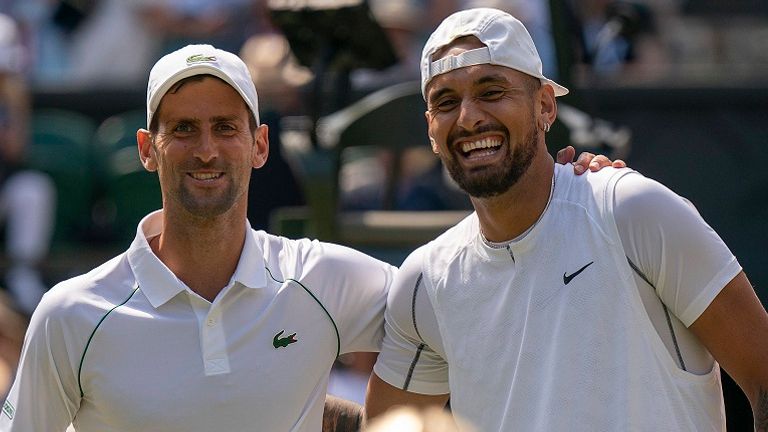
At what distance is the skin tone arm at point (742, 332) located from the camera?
10.9 ft

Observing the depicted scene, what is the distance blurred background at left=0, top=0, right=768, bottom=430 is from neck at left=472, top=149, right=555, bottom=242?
2330 millimetres

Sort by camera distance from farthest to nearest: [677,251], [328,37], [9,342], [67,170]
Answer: [67,170] → [9,342] → [328,37] → [677,251]

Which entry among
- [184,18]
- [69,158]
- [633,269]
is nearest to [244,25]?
[184,18]

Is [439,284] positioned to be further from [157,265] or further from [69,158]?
[69,158]

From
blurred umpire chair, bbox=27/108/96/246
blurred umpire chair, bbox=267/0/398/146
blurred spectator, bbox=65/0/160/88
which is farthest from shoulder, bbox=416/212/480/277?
blurred spectator, bbox=65/0/160/88

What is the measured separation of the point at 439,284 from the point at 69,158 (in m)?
5.39

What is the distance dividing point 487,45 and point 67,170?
18.3ft

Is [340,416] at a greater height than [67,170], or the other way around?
[340,416]

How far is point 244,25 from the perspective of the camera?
377 inches

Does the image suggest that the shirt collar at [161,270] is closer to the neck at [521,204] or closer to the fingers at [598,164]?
the neck at [521,204]

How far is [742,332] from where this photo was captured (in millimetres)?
3328

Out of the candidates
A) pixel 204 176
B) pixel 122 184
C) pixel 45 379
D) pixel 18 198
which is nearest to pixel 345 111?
pixel 122 184

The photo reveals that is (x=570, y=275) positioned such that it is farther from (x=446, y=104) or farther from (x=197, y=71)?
(x=197, y=71)

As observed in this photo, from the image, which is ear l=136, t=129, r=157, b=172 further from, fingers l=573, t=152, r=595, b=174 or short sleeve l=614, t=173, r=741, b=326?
short sleeve l=614, t=173, r=741, b=326
